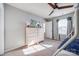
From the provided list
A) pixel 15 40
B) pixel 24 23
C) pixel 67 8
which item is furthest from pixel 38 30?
pixel 67 8

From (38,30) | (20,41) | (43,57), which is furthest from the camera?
(38,30)

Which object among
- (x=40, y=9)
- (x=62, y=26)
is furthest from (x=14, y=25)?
(x=62, y=26)

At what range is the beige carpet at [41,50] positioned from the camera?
39.5 inches

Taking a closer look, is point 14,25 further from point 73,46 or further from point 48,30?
point 73,46

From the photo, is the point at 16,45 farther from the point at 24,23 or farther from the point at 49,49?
the point at 49,49

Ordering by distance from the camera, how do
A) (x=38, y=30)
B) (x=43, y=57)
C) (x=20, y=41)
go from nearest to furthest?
(x=43, y=57) < (x=20, y=41) < (x=38, y=30)

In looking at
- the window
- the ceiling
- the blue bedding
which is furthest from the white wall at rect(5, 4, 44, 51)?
the blue bedding

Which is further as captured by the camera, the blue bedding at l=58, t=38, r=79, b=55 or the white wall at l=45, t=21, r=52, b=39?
the white wall at l=45, t=21, r=52, b=39

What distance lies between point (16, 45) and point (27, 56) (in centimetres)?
20

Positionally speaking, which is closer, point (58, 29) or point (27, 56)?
point (27, 56)

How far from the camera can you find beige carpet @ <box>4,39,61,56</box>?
100cm

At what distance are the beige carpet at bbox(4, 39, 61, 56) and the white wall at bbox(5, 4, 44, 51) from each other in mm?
82

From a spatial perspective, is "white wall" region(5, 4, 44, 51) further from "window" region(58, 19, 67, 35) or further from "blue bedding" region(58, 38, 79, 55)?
"blue bedding" region(58, 38, 79, 55)

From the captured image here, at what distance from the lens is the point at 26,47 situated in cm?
109
